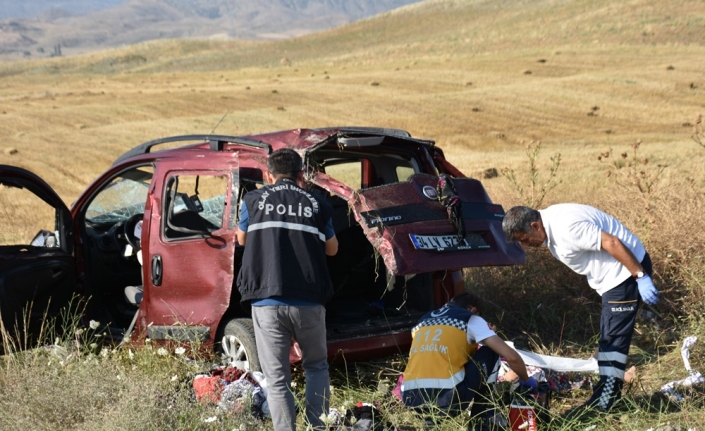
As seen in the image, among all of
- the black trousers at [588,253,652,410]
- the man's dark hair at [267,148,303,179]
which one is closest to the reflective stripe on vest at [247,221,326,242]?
the man's dark hair at [267,148,303,179]

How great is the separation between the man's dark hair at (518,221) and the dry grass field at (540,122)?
1280 mm

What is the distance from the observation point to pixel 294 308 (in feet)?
15.4

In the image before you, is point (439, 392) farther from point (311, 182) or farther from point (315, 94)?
point (315, 94)

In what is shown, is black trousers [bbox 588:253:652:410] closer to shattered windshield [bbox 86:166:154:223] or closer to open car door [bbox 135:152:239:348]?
open car door [bbox 135:152:239:348]

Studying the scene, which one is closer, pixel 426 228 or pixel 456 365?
pixel 456 365

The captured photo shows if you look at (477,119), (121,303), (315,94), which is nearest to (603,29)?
(315,94)

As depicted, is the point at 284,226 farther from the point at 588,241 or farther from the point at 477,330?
the point at 588,241

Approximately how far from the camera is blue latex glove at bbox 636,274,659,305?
17.2 ft

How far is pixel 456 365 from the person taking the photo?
4.93 metres

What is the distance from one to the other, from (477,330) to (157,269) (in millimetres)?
2492

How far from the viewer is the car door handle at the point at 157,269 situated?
6156 mm

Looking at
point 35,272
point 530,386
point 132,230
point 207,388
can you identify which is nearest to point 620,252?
point 530,386

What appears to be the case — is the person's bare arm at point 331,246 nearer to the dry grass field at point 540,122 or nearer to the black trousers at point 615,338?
the dry grass field at point 540,122

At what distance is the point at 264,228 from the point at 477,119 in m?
23.8
